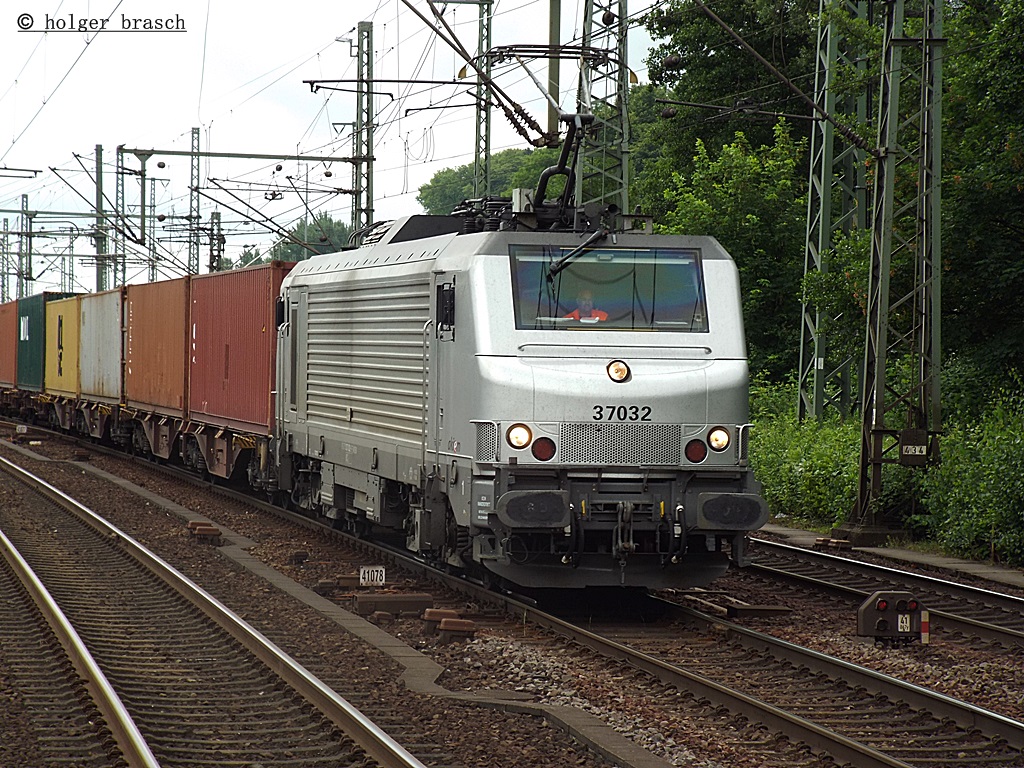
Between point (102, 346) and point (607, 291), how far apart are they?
21.7 meters

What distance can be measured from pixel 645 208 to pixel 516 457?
29.5 meters

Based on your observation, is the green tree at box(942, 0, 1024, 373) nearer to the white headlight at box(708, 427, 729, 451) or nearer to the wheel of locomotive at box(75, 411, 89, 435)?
the white headlight at box(708, 427, 729, 451)

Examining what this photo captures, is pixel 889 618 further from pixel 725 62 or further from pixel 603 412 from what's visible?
pixel 725 62

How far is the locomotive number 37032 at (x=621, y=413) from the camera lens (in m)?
10.9

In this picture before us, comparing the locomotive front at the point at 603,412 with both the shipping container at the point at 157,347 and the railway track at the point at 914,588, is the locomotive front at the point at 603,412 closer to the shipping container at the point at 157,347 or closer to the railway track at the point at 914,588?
the railway track at the point at 914,588

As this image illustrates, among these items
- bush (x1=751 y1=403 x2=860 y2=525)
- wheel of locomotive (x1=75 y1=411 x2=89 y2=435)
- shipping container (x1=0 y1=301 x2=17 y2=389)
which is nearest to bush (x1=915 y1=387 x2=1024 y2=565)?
bush (x1=751 y1=403 x2=860 y2=525)

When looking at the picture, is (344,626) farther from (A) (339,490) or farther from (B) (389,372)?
(A) (339,490)

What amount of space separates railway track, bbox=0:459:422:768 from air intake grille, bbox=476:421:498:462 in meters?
2.13

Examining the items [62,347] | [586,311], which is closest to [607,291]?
[586,311]

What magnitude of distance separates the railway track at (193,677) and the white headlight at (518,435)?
2316 mm

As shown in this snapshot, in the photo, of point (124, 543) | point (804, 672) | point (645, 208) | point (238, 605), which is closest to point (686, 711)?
point (804, 672)

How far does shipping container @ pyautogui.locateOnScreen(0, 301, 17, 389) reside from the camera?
42281 mm

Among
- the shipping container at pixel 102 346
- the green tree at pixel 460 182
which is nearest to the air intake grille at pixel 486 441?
the shipping container at pixel 102 346

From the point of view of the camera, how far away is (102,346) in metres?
31.0
